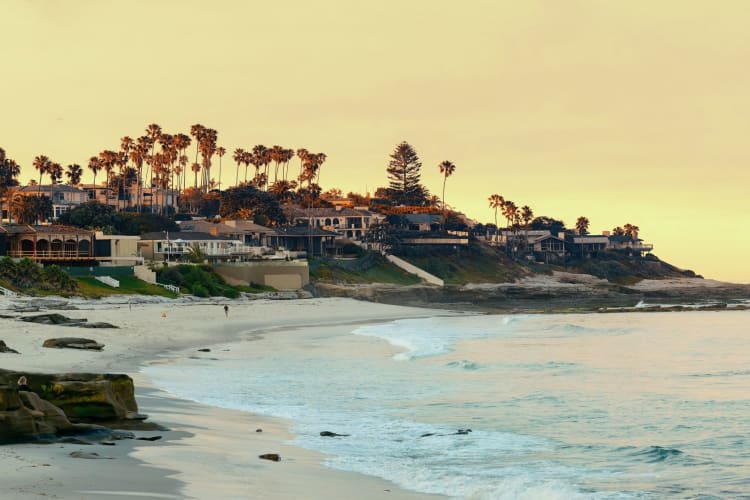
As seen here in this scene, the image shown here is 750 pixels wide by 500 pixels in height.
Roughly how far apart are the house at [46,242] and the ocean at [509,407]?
51.0m

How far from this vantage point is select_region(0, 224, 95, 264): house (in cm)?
10331

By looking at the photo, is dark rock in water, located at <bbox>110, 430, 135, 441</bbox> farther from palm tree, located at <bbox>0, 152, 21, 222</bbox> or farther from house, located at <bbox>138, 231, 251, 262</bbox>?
palm tree, located at <bbox>0, 152, 21, 222</bbox>

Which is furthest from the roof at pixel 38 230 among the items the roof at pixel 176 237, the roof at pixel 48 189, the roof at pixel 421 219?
the roof at pixel 421 219

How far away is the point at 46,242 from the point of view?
4173 inches

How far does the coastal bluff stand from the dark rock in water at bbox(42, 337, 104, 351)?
17.9 meters

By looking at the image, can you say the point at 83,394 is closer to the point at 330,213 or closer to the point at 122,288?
the point at 122,288

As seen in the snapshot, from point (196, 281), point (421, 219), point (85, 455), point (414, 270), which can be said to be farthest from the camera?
point (421, 219)

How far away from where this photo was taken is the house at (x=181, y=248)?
115750 millimetres

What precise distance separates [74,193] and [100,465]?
172070mm

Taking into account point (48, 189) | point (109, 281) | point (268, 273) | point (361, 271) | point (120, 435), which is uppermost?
point (48, 189)

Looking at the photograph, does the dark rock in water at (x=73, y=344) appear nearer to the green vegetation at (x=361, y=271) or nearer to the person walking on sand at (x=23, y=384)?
the person walking on sand at (x=23, y=384)

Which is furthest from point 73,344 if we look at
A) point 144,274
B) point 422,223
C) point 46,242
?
point 422,223

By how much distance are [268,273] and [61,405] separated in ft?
306

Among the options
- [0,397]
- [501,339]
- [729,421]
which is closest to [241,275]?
[501,339]
